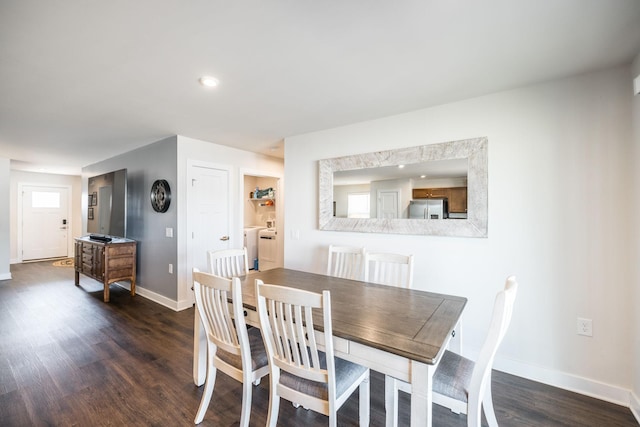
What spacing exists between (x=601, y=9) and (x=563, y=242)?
4.81ft

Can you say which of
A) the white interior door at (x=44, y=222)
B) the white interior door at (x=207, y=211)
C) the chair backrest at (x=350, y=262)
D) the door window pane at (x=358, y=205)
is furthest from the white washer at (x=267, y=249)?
the white interior door at (x=44, y=222)

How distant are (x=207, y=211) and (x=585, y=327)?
163 inches

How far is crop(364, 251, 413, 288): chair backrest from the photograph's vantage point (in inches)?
85.3

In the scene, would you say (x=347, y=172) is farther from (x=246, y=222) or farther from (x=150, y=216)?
(x=246, y=222)

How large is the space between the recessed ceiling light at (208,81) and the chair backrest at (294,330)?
164cm

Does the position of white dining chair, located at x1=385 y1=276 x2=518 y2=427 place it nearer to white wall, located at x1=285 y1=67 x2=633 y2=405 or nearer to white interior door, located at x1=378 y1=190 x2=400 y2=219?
white wall, located at x1=285 y1=67 x2=633 y2=405

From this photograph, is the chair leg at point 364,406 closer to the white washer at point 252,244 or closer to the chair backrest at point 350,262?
the chair backrest at point 350,262

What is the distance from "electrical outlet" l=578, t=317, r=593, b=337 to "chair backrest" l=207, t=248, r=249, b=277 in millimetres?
2709

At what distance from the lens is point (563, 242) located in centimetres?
204

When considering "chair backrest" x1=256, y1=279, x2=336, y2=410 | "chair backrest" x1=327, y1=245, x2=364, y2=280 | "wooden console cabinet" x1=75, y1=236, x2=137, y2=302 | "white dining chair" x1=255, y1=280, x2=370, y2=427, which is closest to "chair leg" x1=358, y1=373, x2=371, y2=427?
"white dining chair" x1=255, y1=280, x2=370, y2=427

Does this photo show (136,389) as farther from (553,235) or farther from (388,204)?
(553,235)

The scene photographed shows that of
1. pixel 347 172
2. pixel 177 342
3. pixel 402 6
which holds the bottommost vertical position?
pixel 177 342

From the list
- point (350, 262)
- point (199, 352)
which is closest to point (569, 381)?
point (350, 262)

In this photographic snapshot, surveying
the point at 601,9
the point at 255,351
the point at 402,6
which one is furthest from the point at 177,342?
the point at 601,9
